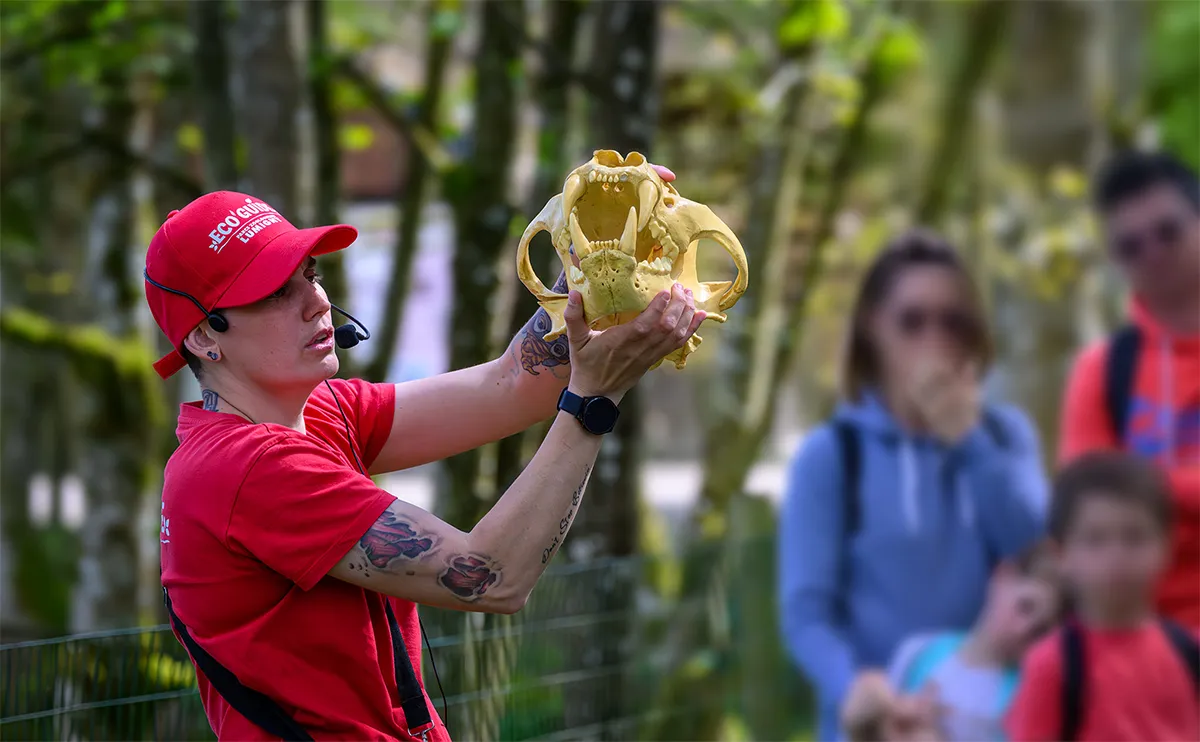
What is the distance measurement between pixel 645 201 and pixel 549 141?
4099mm

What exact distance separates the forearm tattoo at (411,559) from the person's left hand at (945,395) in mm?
2633

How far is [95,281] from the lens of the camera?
9141mm

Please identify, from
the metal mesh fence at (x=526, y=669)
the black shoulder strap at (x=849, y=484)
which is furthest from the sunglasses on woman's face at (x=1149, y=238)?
the metal mesh fence at (x=526, y=669)

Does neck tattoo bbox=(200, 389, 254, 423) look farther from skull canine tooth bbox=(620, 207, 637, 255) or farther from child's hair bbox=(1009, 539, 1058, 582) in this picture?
child's hair bbox=(1009, 539, 1058, 582)

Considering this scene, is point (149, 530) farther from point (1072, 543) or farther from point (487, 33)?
point (1072, 543)

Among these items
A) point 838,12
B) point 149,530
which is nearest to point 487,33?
point 838,12

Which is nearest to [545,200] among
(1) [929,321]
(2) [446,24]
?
(2) [446,24]

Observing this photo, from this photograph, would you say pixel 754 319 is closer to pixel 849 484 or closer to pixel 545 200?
pixel 545 200

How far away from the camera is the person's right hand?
2459mm

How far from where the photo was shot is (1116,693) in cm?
439

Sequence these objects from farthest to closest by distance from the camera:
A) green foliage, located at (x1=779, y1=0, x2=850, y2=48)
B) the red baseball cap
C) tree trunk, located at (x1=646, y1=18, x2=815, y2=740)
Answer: tree trunk, located at (x1=646, y1=18, x2=815, y2=740)
green foliage, located at (x1=779, y1=0, x2=850, y2=48)
the red baseball cap

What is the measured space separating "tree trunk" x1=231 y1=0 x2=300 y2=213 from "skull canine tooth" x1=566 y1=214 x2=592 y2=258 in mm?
3094

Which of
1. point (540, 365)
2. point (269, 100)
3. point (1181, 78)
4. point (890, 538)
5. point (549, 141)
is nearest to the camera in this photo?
point (540, 365)

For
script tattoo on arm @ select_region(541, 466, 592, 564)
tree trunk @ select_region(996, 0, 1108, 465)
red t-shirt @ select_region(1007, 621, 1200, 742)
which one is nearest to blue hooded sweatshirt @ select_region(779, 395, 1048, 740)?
red t-shirt @ select_region(1007, 621, 1200, 742)
